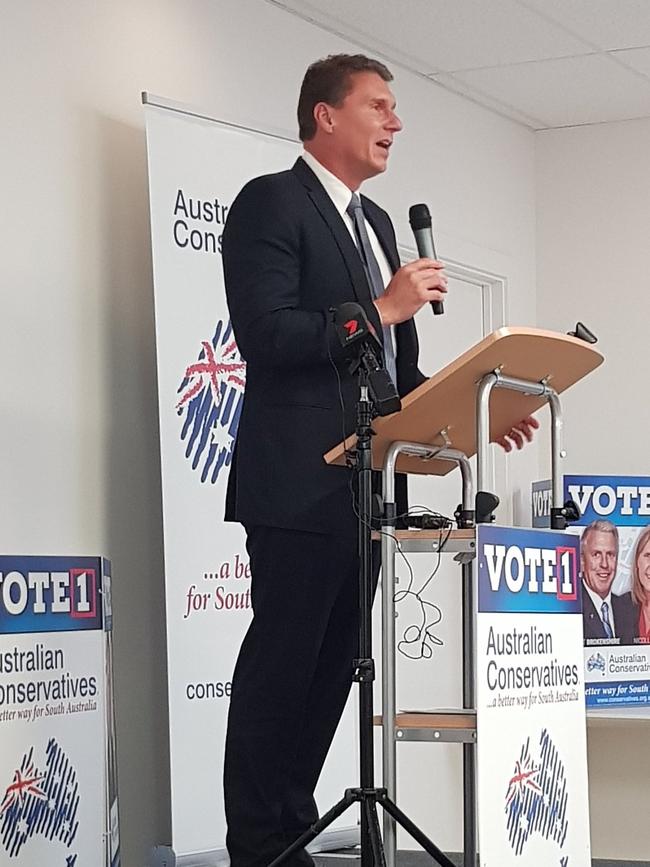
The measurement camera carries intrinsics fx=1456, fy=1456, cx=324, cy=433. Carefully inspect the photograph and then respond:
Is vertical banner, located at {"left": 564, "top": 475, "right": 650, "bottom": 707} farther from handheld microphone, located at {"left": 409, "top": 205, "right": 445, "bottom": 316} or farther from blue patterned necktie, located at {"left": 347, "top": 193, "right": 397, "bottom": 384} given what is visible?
handheld microphone, located at {"left": 409, "top": 205, "right": 445, "bottom": 316}

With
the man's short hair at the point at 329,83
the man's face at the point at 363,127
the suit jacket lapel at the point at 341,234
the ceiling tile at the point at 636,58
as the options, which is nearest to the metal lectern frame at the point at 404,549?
the suit jacket lapel at the point at 341,234

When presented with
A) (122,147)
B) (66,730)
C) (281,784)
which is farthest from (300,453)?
(122,147)

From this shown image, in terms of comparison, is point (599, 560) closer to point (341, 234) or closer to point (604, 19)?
point (604, 19)

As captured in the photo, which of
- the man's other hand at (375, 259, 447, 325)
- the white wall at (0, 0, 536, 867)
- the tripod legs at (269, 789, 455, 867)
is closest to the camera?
the tripod legs at (269, 789, 455, 867)

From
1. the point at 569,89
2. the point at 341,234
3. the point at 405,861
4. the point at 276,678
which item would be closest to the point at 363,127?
the point at 341,234

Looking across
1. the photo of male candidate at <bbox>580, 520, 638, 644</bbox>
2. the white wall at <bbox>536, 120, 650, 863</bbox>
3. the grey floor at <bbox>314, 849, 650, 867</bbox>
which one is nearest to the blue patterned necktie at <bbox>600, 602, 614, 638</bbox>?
the photo of male candidate at <bbox>580, 520, 638, 644</bbox>

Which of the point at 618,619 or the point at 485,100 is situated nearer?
the point at 618,619

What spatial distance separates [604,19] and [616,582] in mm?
1964

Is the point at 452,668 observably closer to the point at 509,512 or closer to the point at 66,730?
Result: the point at 509,512

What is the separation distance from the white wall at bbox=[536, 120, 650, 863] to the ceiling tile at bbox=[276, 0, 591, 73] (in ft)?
3.00

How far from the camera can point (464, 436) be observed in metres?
2.72

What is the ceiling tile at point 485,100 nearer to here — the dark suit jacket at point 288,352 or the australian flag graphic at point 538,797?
the dark suit jacket at point 288,352

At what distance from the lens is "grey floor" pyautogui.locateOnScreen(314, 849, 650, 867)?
3.49m

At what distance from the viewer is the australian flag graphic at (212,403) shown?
368 cm
